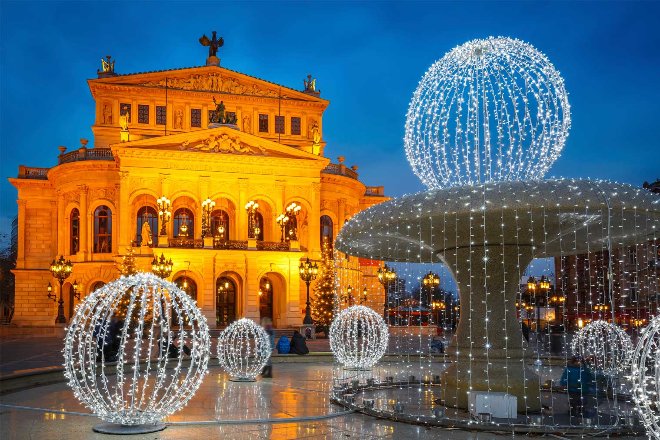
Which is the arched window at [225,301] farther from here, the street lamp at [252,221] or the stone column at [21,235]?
the stone column at [21,235]

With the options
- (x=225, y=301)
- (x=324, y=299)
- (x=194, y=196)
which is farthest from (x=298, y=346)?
(x=225, y=301)

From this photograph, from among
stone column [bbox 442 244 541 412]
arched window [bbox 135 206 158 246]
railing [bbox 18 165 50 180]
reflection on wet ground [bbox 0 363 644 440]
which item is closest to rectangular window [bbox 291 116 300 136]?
arched window [bbox 135 206 158 246]

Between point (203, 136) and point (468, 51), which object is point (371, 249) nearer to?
point (468, 51)

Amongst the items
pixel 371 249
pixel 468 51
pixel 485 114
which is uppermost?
pixel 468 51

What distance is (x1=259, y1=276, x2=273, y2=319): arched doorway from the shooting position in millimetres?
46656

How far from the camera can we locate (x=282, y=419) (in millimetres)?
10328

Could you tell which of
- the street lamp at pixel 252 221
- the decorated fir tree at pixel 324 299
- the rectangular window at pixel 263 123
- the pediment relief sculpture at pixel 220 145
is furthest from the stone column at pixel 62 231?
the decorated fir tree at pixel 324 299

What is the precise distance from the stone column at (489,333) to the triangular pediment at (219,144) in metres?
34.2

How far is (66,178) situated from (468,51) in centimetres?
4154

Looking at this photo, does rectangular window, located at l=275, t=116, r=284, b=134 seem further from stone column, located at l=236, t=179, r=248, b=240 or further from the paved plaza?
the paved plaza

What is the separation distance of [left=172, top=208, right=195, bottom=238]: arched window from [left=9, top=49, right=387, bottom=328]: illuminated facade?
3.7 inches

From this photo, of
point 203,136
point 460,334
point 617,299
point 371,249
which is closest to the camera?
point 460,334

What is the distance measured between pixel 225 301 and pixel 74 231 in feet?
36.6

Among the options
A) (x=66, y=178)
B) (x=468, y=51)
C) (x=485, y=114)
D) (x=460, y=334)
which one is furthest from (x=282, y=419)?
(x=66, y=178)
